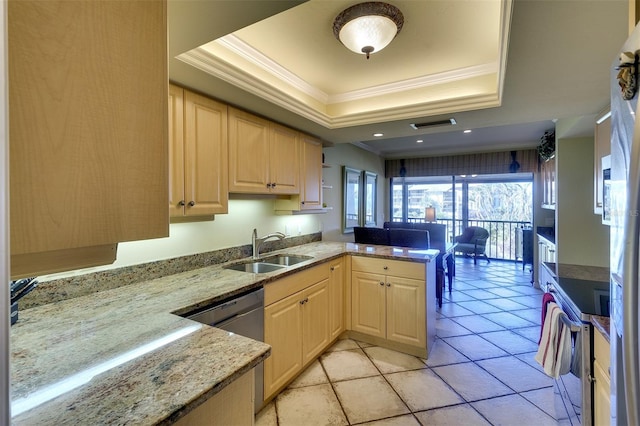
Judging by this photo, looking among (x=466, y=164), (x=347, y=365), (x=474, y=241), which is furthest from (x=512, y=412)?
(x=466, y=164)

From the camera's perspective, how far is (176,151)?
73.2 inches

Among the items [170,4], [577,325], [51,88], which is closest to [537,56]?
[577,325]

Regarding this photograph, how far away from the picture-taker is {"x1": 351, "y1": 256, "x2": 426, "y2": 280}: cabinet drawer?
2660mm

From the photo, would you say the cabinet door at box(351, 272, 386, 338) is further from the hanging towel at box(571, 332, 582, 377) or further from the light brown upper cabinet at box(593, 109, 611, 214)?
the light brown upper cabinet at box(593, 109, 611, 214)

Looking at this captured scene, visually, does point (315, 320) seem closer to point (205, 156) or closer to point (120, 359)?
point (205, 156)

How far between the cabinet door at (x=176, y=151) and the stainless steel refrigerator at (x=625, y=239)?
2004 mm

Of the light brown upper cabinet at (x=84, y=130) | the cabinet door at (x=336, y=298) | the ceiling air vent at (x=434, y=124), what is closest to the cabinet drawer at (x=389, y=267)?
the cabinet door at (x=336, y=298)

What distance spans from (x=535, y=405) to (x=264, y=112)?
9.94 feet

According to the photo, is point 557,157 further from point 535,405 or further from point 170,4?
point 170,4

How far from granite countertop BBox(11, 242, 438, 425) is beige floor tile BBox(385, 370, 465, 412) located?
5.26ft

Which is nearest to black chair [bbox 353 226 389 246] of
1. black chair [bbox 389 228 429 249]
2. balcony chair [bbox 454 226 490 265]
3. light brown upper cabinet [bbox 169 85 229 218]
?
black chair [bbox 389 228 429 249]

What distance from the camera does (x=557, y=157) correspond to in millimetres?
3617

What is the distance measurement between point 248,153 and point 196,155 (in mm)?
507

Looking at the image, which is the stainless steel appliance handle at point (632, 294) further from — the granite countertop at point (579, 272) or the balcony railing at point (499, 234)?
the balcony railing at point (499, 234)
